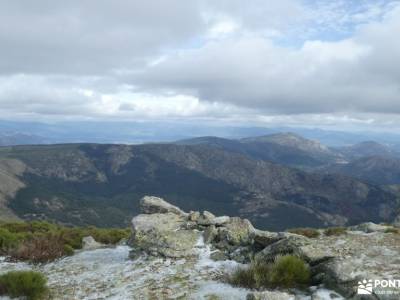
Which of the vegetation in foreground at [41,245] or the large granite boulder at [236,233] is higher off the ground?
the large granite boulder at [236,233]

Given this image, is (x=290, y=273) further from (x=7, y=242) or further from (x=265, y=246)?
(x=7, y=242)

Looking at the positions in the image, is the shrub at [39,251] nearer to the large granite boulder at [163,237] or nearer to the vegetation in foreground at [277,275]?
the large granite boulder at [163,237]

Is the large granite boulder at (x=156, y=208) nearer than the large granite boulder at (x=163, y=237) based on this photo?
No

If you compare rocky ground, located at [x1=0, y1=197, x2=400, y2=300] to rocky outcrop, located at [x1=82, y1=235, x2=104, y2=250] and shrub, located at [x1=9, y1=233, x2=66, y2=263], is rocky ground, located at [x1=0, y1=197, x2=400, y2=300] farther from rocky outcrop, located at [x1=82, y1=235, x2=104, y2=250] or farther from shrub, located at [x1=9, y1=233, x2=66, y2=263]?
rocky outcrop, located at [x1=82, y1=235, x2=104, y2=250]

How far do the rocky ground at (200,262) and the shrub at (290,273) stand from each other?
473mm

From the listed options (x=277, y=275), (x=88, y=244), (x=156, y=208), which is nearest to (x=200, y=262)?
(x=277, y=275)

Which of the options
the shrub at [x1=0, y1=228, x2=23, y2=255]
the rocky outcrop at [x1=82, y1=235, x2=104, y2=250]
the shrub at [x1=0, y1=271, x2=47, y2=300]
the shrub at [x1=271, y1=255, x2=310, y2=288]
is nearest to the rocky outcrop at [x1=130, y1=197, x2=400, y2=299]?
the shrub at [x1=271, y1=255, x2=310, y2=288]

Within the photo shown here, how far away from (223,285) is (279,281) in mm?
2317

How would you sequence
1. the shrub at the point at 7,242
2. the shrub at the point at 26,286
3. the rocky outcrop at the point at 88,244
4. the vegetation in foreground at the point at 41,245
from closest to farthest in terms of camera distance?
the shrub at the point at 26,286 < the vegetation in foreground at the point at 41,245 < the shrub at the point at 7,242 < the rocky outcrop at the point at 88,244

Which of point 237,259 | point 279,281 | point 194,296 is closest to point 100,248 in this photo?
point 237,259

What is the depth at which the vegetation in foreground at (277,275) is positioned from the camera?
1592 cm

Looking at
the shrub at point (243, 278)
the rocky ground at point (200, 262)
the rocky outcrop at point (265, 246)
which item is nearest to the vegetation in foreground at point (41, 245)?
the rocky ground at point (200, 262)

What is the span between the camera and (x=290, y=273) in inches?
631

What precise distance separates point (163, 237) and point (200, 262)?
320 centimetres
